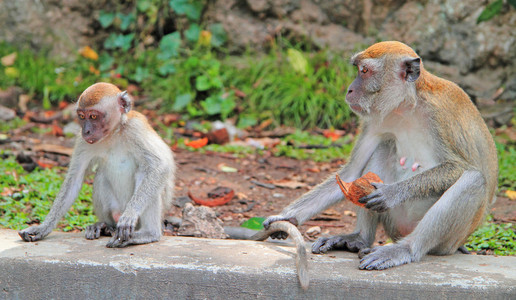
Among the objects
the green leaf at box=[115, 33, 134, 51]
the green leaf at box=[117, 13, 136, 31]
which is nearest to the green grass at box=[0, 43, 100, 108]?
the green leaf at box=[115, 33, 134, 51]

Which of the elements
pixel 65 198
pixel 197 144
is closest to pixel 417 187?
pixel 65 198

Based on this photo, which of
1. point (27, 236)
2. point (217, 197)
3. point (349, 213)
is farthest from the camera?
point (217, 197)

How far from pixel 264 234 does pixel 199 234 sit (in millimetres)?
722

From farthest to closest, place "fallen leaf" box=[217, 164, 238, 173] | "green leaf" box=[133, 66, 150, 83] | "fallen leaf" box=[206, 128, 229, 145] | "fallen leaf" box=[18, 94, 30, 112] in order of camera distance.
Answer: "green leaf" box=[133, 66, 150, 83]
"fallen leaf" box=[18, 94, 30, 112]
"fallen leaf" box=[206, 128, 229, 145]
"fallen leaf" box=[217, 164, 238, 173]

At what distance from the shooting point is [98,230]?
16.0 feet

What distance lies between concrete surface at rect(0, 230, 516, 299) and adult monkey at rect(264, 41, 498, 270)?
24 centimetres

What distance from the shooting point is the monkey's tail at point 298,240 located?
3.86 metres

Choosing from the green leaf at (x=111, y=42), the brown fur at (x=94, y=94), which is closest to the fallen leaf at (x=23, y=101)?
the green leaf at (x=111, y=42)

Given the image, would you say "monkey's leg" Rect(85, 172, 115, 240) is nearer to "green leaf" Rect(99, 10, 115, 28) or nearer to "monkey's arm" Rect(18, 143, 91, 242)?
"monkey's arm" Rect(18, 143, 91, 242)

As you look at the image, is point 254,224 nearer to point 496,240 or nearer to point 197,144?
point 496,240

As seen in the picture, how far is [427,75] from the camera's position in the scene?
4621 mm

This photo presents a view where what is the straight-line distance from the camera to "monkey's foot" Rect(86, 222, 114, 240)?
4.80 metres

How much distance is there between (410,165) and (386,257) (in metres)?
0.85

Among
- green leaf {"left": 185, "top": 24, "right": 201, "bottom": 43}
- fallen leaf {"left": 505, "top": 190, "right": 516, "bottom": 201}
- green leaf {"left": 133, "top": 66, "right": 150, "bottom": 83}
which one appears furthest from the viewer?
green leaf {"left": 133, "top": 66, "right": 150, "bottom": 83}
